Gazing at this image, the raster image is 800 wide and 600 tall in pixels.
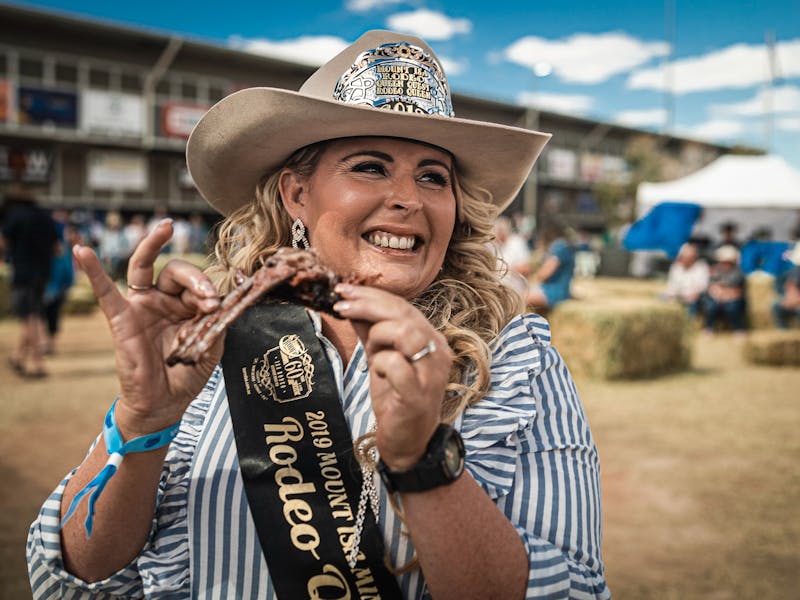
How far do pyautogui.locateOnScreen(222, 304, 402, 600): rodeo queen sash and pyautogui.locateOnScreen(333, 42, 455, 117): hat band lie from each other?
663mm

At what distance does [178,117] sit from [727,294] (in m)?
23.6

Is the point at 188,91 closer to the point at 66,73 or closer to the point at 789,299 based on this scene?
the point at 66,73

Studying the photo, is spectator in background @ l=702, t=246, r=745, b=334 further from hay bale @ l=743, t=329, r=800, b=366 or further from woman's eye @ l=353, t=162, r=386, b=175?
woman's eye @ l=353, t=162, r=386, b=175

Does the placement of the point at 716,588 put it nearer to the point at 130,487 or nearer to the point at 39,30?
the point at 130,487

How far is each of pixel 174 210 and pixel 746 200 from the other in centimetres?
2254

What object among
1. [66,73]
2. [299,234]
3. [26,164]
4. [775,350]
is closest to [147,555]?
[299,234]

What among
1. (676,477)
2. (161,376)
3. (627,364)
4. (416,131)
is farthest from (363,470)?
(627,364)

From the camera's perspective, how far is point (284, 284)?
137 centimetres

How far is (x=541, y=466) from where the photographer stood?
1566mm

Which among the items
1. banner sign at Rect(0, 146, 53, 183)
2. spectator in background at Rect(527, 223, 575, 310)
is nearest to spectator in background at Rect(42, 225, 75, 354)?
spectator in background at Rect(527, 223, 575, 310)

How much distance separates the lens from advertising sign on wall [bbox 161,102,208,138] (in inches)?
1109

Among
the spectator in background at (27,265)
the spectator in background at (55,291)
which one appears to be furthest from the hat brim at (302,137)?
the spectator in background at (55,291)

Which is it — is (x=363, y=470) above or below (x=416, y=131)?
below

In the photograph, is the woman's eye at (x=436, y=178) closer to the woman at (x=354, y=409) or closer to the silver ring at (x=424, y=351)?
the woman at (x=354, y=409)
